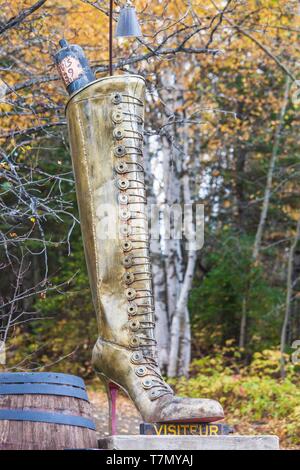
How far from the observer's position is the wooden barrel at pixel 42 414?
299cm

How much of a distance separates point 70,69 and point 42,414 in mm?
1294

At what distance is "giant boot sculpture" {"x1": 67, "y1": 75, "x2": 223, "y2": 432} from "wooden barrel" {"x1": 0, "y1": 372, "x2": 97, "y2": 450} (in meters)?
0.20

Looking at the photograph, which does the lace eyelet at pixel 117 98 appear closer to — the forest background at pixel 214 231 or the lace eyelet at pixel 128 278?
the lace eyelet at pixel 128 278

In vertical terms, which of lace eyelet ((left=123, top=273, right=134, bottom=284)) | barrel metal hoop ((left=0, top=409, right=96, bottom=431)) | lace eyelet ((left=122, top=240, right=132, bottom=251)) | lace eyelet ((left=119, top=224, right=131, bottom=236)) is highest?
lace eyelet ((left=119, top=224, right=131, bottom=236))

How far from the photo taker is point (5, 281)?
12.9 metres

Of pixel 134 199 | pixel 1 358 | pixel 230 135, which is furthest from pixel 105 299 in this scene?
pixel 230 135

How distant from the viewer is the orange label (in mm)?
3414

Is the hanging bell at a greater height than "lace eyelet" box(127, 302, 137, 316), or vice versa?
the hanging bell

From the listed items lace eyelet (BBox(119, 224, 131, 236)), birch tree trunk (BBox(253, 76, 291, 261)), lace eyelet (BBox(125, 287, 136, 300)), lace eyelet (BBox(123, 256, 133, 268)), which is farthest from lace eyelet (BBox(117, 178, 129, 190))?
birch tree trunk (BBox(253, 76, 291, 261))

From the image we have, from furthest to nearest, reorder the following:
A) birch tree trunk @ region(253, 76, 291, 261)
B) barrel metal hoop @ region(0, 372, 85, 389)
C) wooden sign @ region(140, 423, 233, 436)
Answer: birch tree trunk @ region(253, 76, 291, 261) → barrel metal hoop @ region(0, 372, 85, 389) → wooden sign @ region(140, 423, 233, 436)

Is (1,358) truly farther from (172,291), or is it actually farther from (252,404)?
(172,291)

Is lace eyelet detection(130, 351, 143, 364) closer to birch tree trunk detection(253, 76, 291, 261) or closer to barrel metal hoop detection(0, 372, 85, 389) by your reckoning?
barrel metal hoop detection(0, 372, 85, 389)

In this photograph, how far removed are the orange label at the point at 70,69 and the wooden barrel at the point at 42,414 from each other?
1.12 m
